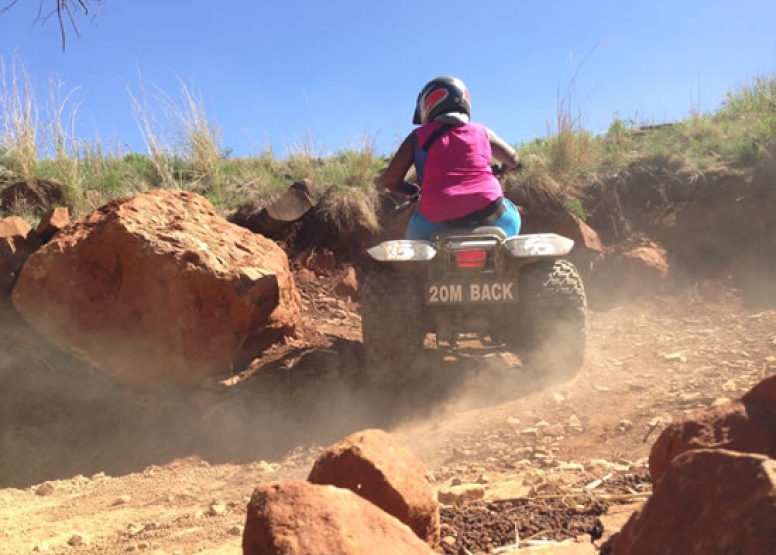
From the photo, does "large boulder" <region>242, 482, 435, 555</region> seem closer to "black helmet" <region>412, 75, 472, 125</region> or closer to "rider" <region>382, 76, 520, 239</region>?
"rider" <region>382, 76, 520, 239</region>

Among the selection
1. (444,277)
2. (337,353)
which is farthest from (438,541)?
(337,353)

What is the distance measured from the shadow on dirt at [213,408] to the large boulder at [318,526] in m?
2.55

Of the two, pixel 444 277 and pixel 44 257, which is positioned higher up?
pixel 44 257

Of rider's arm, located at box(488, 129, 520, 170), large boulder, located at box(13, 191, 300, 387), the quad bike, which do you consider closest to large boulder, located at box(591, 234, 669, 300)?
rider's arm, located at box(488, 129, 520, 170)

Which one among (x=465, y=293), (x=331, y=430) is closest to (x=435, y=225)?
(x=465, y=293)

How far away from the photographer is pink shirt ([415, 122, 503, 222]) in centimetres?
433

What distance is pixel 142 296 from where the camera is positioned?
477 centimetres

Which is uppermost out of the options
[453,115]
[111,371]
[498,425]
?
[453,115]

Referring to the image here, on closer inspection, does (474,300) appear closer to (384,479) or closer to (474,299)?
(474,299)

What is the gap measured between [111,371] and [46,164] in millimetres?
4233

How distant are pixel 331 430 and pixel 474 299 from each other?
4.26 ft

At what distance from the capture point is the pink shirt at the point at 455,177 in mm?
4328

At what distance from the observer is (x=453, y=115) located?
446 cm

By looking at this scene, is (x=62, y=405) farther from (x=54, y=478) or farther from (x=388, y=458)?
(x=388, y=458)
